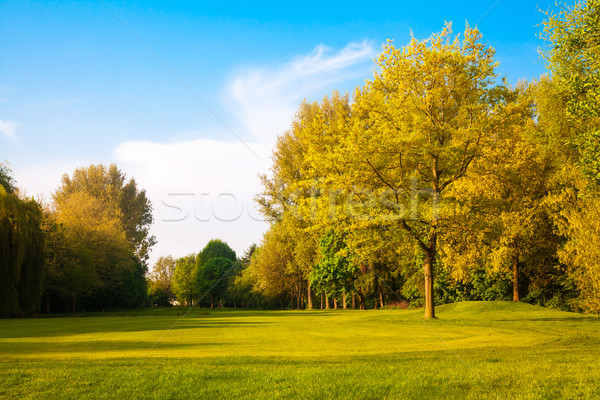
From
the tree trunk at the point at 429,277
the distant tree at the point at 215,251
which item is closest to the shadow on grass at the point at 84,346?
the tree trunk at the point at 429,277

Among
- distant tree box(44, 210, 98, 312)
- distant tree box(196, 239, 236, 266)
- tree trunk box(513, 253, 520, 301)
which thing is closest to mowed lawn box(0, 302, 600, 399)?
tree trunk box(513, 253, 520, 301)

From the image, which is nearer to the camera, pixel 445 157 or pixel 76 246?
pixel 445 157

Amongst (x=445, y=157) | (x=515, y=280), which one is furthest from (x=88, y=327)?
(x=515, y=280)

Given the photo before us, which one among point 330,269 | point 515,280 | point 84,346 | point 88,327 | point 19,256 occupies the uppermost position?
point 19,256

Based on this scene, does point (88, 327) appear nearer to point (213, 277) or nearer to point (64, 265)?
point (64, 265)

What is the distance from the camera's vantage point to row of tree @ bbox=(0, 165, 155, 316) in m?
35.1

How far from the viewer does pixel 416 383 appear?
8359 millimetres

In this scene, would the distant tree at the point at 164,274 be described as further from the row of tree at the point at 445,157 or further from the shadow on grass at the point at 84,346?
the shadow on grass at the point at 84,346

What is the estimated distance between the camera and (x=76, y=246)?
1898 inches

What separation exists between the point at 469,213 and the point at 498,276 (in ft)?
59.1

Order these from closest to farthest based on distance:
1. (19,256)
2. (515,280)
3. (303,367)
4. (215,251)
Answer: (303,367) < (19,256) < (515,280) < (215,251)

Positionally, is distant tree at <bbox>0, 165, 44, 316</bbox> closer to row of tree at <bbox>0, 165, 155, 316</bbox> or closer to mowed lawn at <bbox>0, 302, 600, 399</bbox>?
row of tree at <bbox>0, 165, 155, 316</bbox>

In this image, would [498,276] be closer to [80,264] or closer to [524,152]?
[524,152]

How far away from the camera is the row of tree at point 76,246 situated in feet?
115
